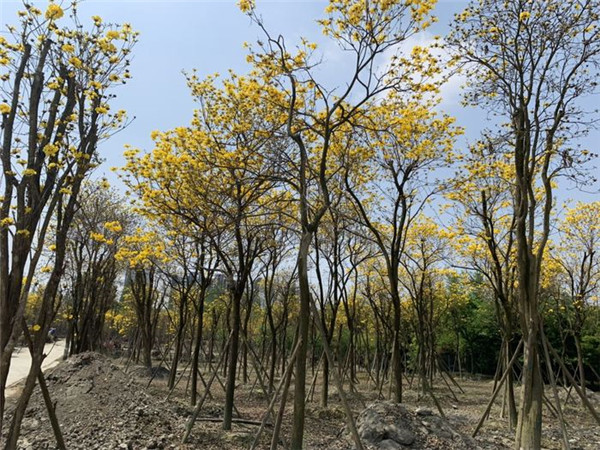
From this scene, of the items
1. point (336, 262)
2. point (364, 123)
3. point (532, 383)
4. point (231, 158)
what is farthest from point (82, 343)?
point (532, 383)

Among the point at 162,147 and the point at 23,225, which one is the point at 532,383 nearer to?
the point at 23,225

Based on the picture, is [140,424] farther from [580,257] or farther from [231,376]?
[580,257]

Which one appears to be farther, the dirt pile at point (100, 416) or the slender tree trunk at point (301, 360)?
the dirt pile at point (100, 416)

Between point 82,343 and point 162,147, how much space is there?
440 inches

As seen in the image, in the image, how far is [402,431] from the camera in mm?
6887

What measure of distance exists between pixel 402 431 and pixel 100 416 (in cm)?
506

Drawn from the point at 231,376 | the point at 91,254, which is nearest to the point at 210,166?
the point at 231,376

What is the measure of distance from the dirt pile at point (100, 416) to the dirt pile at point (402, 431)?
304 centimetres

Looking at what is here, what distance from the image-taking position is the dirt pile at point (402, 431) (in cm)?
674

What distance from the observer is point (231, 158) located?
7844mm

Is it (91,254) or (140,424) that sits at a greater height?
(91,254)

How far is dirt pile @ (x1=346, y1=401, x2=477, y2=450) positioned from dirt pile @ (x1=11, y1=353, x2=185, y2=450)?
3.04 meters

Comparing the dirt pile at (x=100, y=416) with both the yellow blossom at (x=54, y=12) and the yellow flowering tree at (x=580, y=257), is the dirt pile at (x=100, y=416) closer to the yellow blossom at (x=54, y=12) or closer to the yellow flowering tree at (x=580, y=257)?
the yellow blossom at (x=54, y=12)

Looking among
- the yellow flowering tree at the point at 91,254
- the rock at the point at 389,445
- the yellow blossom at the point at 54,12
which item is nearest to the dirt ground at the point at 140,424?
the rock at the point at 389,445
